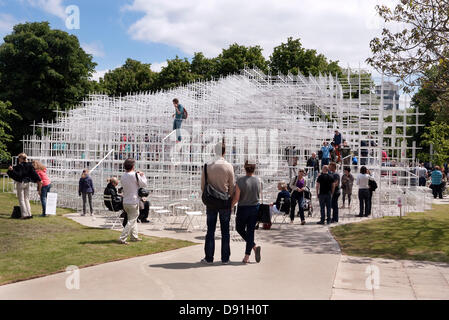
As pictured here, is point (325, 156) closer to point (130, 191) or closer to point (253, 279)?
point (130, 191)

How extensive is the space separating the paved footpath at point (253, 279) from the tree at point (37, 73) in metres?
34.0

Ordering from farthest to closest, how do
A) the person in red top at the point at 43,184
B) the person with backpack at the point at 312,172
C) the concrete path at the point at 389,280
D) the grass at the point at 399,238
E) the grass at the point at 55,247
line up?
the person with backpack at the point at 312,172, the person in red top at the point at 43,184, the grass at the point at 399,238, the grass at the point at 55,247, the concrete path at the point at 389,280

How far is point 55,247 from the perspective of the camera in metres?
8.55

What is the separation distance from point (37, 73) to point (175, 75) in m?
15.1

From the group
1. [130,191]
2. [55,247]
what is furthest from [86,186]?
[55,247]

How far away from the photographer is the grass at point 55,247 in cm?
696

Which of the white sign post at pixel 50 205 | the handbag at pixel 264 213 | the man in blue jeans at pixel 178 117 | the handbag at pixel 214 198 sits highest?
the man in blue jeans at pixel 178 117

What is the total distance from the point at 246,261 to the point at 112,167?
32.4 ft

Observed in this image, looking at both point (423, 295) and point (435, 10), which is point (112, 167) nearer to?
point (435, 10)

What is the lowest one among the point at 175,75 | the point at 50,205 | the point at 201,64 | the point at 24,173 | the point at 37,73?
the point at 50,205

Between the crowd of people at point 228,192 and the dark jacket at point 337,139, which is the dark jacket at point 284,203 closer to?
the crowd of people at point 228,192

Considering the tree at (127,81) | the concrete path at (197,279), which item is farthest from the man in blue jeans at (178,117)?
the tree at (127,81)

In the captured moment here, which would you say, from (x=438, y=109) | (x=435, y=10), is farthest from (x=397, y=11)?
(x=438, y=109)

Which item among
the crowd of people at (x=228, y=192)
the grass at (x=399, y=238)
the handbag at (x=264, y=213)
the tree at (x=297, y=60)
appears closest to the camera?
the crowd of people at (x=228, y=192)
